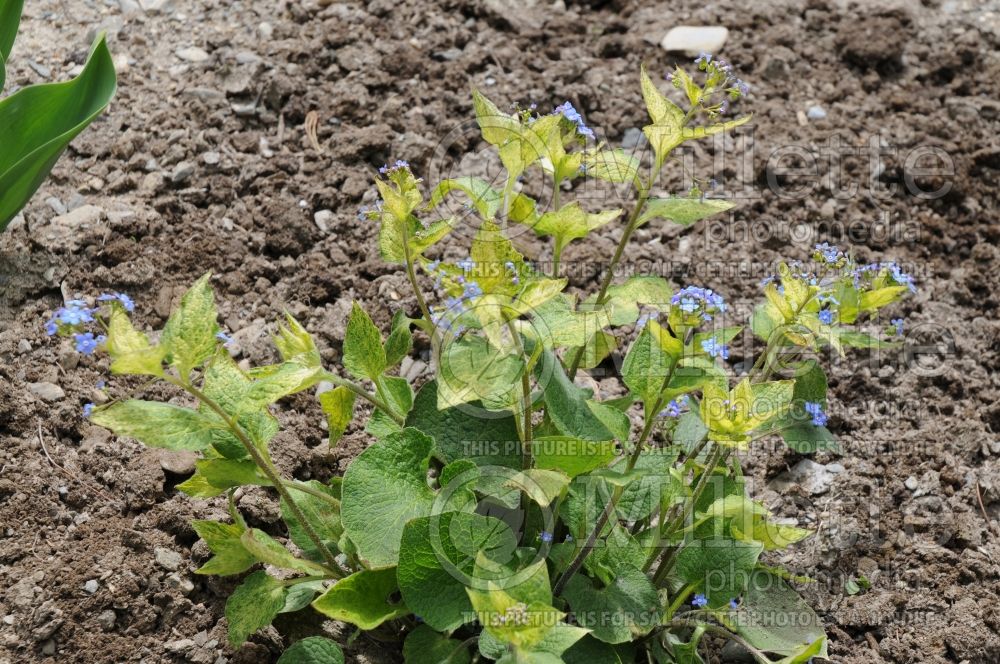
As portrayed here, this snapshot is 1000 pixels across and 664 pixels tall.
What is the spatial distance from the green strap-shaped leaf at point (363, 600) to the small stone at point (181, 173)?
4.34 ft

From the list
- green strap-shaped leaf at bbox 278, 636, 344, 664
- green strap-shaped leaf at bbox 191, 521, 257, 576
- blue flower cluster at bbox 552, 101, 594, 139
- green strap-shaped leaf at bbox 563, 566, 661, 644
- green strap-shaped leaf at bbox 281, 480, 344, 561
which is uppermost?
blue flower cluster at bbox 552, 101, 594, 139

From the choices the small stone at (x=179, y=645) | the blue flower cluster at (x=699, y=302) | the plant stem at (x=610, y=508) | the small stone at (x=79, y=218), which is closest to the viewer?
the blue flower cluster at (x=699, y=302)

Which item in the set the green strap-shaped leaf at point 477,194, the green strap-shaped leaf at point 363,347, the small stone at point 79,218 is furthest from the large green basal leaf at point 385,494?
the small stone at point 79,218

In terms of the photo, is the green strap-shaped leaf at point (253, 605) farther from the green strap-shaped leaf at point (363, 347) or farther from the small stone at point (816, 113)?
the small stone at point (816, 113)

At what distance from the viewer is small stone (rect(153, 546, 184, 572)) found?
1894 mm

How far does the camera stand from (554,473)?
1.52 meters

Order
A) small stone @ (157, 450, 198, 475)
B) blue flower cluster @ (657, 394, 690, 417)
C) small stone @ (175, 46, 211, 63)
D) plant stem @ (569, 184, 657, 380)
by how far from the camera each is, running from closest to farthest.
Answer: plant stem @ (569, 184, 657, 380), blue flower cluster @ (657, 394, 690, 417), small stone @ (157, 450, 198, 475), small stone @ (175, 46, 211, 63)

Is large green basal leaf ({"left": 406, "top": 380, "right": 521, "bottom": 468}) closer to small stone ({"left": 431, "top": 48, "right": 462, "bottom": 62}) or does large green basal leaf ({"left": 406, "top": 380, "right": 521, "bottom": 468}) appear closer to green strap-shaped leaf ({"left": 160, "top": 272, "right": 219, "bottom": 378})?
green strap-shaped leaf ({"left": 160, "top": 272, "right": 219, "bottom": 378})

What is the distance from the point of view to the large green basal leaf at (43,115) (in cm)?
203

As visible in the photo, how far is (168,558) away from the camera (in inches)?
74.9

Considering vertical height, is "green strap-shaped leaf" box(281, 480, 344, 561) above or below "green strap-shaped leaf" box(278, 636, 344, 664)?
above

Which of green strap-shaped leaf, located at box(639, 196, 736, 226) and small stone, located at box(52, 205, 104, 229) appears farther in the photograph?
small stone, located at box(52, 205, 104, 229)

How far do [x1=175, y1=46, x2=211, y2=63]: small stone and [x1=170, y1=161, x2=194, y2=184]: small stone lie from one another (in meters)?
0.42

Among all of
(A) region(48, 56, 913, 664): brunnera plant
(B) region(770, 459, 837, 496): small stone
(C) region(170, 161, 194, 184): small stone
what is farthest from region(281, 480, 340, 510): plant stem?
(C) region(170, 161, 194, 184): small stone
